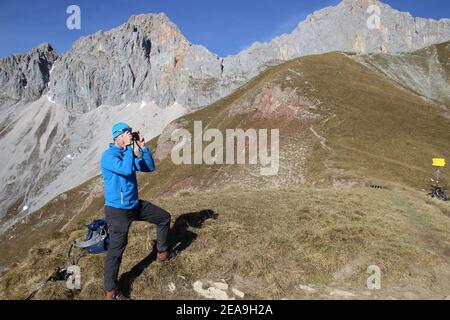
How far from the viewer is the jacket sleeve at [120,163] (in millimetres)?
10828

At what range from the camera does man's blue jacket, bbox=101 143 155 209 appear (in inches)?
430

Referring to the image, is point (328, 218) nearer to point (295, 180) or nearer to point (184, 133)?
point (295, 180)

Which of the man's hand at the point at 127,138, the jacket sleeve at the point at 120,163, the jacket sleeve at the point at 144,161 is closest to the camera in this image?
the jacket sleeve at the point at 120,163

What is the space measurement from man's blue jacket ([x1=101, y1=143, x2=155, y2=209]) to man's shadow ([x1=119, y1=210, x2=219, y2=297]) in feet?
7.99

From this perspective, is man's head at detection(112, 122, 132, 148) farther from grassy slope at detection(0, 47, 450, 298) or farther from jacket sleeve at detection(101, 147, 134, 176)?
grassy slope at detection(0, 47, 450, 298)

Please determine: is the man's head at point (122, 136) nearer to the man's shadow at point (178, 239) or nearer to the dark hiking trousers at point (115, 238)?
the dark hiking trousers at point (115, 238)

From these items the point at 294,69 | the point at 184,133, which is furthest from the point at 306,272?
the point at 184,133

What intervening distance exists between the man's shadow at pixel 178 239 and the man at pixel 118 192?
998 mm

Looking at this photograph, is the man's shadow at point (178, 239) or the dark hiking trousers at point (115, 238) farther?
the man's shadow at point (178, 239)

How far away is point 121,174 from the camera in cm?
1096

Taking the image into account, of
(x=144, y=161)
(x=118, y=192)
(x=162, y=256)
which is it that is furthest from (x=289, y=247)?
(x=118, y=192)

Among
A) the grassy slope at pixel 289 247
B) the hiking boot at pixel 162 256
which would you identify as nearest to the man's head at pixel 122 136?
the hiking boot at pixel 162 256
